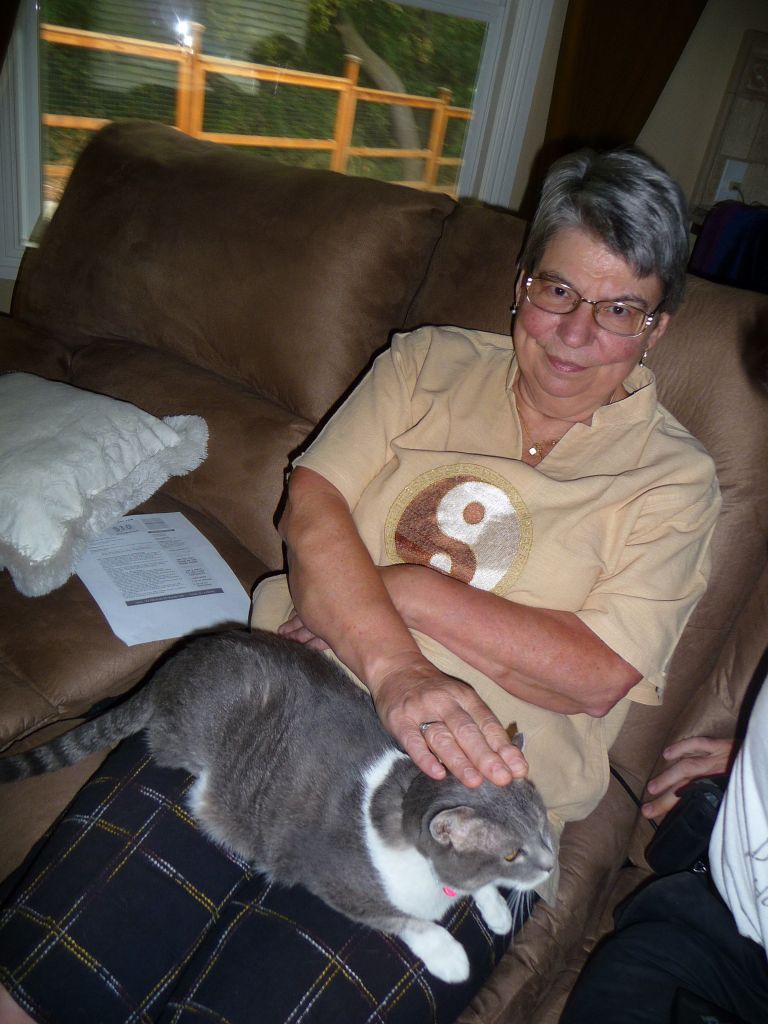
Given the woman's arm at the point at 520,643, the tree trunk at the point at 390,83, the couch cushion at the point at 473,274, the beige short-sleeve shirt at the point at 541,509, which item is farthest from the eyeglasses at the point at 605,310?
the tree trunk at the point at 390,83

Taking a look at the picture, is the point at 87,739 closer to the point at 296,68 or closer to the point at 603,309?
the point at 603,309

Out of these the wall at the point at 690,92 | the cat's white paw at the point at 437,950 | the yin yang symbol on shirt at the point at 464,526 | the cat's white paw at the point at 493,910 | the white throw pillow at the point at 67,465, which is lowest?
the cat's white paw at the point at 493,910

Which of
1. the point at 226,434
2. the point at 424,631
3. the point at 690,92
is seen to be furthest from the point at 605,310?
the point at 690,92

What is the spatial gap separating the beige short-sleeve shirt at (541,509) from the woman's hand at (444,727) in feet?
0.47

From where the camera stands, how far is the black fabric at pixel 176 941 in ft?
3.00

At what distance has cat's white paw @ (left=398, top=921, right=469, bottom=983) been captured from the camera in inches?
39.7

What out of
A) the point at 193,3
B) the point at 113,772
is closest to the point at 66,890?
the point at 113,772

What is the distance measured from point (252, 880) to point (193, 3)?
297 centimetres

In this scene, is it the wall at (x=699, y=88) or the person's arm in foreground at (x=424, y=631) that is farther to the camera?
the wall at (x=699, y=88)

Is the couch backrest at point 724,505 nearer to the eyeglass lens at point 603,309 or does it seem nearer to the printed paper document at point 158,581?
the eyeglass lens at point 603,309

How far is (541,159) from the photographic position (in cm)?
307

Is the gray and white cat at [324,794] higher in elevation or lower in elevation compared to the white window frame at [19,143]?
lower

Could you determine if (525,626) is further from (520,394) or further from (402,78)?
(402,78)

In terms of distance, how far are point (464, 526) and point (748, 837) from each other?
0.59 meters
